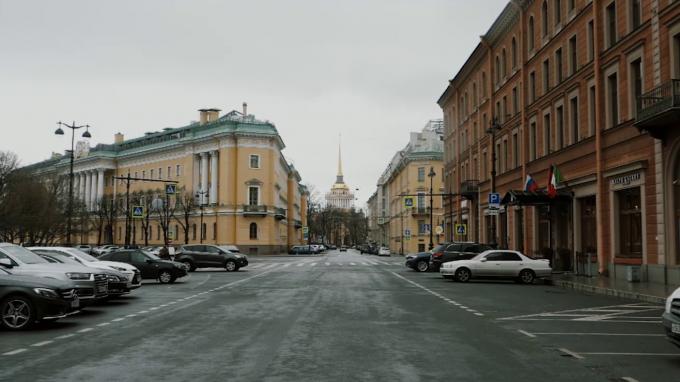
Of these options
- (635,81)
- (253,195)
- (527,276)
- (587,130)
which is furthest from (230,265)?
(253,195)

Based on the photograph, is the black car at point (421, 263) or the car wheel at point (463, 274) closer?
the car wheel at point (463, 274)

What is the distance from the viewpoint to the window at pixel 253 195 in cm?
9600

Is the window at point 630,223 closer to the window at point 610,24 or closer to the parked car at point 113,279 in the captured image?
the window at point 610,24

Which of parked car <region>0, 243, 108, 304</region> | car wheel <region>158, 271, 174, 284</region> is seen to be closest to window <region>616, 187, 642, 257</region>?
car wheel <region>158, 271, 174, 284</region>

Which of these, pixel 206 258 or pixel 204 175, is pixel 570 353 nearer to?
pixel 206 258

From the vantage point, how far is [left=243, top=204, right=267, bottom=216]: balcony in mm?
94438

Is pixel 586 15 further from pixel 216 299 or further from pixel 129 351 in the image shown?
pixel 129 351

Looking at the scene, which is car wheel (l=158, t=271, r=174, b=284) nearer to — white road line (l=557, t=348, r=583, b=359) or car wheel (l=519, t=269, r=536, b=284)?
car wheel (l=519, t=269, r=536, b=284)

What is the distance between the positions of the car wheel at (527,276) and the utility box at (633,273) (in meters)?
4.00

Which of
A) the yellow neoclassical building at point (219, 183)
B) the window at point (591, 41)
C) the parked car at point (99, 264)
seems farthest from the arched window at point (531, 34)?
the yellow neoclassical building at point (219, 183)

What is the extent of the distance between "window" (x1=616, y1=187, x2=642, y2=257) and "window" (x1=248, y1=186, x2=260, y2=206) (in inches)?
2819

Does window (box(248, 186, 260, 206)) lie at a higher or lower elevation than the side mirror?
higher

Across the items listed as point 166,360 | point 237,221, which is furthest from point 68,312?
point 237,221

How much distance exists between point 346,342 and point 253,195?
8635 centimetres
